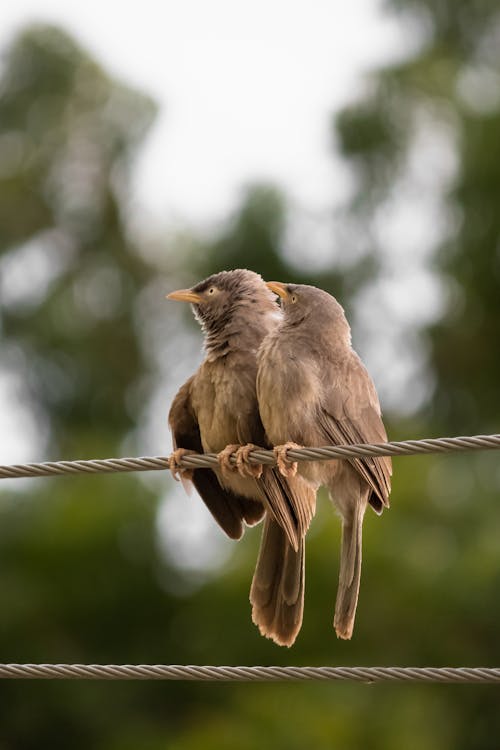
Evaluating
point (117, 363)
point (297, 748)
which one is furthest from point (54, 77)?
point (297, 748)

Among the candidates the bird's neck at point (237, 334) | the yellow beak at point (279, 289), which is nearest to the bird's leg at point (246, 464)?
the bird's neck at point (237, 334)

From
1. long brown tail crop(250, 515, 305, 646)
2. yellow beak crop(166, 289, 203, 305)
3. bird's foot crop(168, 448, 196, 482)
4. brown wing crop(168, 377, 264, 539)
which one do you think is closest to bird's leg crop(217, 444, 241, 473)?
bird's foot crop(168, 448, 196, 482)

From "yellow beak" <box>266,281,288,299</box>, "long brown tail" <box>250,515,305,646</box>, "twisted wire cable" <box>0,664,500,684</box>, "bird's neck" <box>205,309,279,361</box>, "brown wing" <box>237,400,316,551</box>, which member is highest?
"yellow beak" <box>266,281,288,299</box>

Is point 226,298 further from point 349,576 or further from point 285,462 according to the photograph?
point 349,576

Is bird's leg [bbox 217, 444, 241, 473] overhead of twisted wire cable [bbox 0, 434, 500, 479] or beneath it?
overhead

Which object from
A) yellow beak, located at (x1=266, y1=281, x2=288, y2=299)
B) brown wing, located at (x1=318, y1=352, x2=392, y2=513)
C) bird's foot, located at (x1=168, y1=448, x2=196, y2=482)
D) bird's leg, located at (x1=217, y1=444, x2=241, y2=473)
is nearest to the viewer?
bird's foot, located at (x1=168, y1=448, x2=196, y2=482)

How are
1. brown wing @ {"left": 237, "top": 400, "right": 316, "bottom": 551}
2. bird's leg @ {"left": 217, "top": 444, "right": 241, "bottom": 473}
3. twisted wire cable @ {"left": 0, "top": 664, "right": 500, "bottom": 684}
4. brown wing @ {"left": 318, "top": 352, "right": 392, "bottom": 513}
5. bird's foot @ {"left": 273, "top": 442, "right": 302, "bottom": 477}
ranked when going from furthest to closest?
brown wing @ {"left": 237, "top": 400, "right": 316, "bottom": 551} → brown wing @ {"left": 318, "top": 352, "right": 392, "bottom": 513} → bird's leg @ {"left": 217, "top": 444, "right": 241, "bottom": 473} → bird's foot @ {"left": 273, "top": 442, "right": 302, "bottom": 477} → twisted wire cable @ {"left": 0, "top": 664, "right": 500, "bottom": 684}

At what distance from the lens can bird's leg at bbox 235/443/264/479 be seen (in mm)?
5277

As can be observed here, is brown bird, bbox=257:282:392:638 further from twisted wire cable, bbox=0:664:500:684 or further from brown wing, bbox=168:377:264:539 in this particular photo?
twisted wire cable, bbox=0:664:500:684

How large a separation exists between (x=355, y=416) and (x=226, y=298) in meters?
0.91

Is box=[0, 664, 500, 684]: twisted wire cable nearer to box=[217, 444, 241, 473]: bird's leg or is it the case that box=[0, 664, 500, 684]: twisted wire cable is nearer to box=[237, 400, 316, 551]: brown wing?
box=[217, 444, 241, 473]: bird's leg

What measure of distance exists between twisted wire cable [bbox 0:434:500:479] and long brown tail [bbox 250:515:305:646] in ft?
2.16

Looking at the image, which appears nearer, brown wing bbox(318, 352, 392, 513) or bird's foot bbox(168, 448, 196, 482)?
bird's foot bbox(168, 448, 196, 482)

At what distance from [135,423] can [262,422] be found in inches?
471
